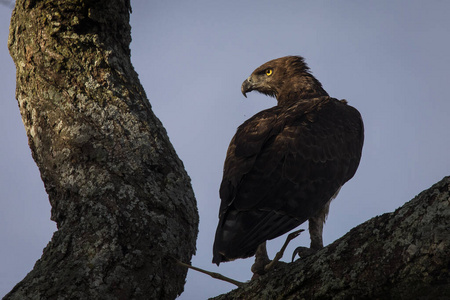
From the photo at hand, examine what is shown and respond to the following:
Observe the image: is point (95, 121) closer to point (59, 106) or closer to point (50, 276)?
point (59, 106)

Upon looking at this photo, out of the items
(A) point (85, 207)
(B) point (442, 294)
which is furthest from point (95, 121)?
(B) point (442, 294)

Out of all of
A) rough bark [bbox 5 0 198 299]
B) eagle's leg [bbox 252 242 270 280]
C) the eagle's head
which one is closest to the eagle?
eagle's leg [bbox 252 242 270 280]

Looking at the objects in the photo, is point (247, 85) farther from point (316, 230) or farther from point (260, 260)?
point (260, 260)

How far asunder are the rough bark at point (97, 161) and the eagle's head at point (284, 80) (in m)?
3.46

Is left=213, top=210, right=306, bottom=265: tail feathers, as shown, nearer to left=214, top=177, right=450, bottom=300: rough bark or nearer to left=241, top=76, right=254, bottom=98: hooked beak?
left=214, top=177, right=450, bottom=300: rough bark

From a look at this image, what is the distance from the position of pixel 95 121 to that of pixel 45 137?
0.48 meters

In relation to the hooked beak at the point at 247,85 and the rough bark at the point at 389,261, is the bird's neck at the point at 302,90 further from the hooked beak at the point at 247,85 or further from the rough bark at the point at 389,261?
the rough bark at the point at 389,261

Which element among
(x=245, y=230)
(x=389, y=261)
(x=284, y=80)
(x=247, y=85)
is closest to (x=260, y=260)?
(x=245, y=230)

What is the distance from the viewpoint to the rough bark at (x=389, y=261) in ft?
7.84

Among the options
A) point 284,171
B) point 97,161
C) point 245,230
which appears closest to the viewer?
point 97,161

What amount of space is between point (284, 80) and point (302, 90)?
590 millimetres

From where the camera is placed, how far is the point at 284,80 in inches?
323

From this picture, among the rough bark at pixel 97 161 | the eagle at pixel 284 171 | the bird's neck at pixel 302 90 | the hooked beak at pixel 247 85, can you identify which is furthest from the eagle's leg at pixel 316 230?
the hooked beak at pixel 247 85

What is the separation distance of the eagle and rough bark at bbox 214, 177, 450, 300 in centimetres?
129
